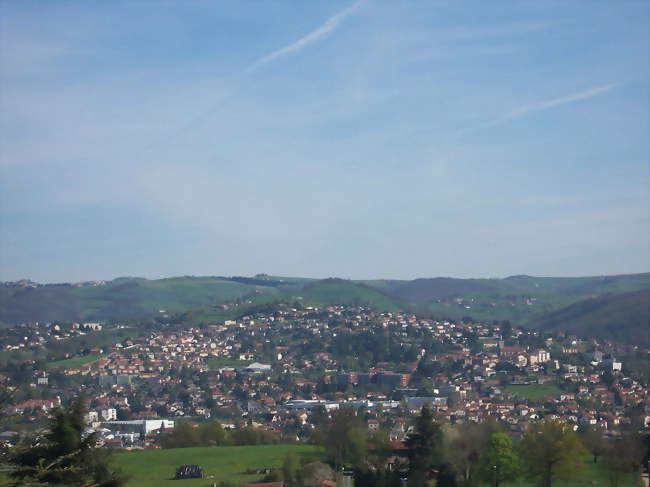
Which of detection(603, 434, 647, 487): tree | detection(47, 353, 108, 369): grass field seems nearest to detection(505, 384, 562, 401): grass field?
detection(603, 434, 647, 487): tree

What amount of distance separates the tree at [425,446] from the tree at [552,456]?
2593mm

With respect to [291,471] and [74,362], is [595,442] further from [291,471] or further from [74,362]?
[74,362]

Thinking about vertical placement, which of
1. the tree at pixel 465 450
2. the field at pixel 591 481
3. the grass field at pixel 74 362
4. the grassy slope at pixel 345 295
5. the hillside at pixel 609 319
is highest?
the grassy slope at pixel 345 295

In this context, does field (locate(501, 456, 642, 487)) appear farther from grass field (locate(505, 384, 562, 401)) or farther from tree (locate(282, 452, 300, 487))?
grass field (locate(505, 384, 562, 401))

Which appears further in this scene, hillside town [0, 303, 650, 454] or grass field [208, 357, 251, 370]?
grass field [208, 357, 251, 370]

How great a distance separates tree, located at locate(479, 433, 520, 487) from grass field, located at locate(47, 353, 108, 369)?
2508 inches

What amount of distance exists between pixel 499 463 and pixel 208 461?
12.5 m

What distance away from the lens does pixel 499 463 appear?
87.9 ft

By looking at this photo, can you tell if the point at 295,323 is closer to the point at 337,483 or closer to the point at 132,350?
the point at 132,350

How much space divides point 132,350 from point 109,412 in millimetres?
33987

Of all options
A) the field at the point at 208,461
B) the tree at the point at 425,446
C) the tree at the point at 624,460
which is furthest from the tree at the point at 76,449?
the tree at the point at 624,460

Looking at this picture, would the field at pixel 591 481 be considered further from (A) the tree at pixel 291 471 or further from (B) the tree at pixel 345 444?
(A) the tree at pixel 291 471

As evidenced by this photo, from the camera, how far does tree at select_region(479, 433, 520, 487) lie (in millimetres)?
26781

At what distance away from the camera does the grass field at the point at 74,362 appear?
280 feet
